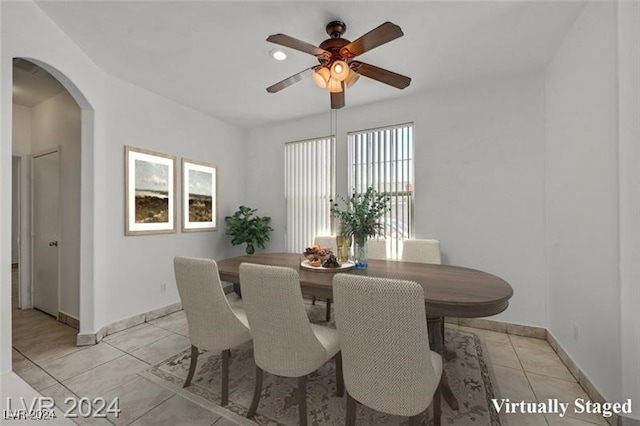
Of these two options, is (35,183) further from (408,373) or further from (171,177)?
(408,373)

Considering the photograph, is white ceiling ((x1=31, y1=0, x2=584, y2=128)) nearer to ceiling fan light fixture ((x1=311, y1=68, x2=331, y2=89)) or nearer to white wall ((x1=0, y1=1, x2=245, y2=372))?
white wall ((x1=0, y1=1, x2=245, y2=372))

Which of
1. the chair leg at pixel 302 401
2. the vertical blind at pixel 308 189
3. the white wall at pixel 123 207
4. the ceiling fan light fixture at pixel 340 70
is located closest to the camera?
the chair leg at pixel 302 401

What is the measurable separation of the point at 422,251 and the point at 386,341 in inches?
73.6

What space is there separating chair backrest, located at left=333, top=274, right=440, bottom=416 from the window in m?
2.25

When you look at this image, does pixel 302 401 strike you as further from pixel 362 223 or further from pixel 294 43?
pixel 294 43

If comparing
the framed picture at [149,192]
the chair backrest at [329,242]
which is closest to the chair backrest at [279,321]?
the chair backrest at [329,242]

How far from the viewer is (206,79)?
3021 millimetres

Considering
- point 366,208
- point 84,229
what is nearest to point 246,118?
point 84,229

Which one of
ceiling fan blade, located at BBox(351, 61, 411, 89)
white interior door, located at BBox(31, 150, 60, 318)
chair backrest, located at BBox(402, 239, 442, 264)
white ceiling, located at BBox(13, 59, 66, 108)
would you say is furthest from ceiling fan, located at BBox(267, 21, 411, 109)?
white interior door, located at BBox(31, 150, 60, 318)

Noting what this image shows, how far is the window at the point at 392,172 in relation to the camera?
3432 millimetres

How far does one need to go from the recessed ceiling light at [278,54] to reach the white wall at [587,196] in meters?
2.33

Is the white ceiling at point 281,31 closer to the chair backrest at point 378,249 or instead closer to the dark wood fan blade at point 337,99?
the dark wood fan blade at point 337,99

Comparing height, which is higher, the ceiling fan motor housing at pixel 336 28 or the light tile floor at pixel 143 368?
the ceiling fan motor housing at pixel 336 28

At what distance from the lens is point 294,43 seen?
178 cm
